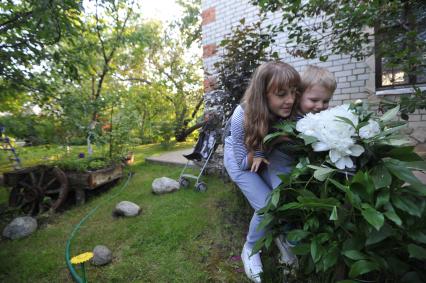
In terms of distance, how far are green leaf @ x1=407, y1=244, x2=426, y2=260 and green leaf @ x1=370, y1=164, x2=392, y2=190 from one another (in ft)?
0.65

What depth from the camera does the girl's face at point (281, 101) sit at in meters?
1.52

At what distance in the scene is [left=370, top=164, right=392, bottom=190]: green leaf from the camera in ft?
2.57

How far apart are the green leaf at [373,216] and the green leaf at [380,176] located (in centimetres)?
7

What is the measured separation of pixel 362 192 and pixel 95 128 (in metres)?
2.76

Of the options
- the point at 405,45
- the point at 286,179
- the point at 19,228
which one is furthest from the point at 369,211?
the point at 19,228

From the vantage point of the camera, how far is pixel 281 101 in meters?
1.53

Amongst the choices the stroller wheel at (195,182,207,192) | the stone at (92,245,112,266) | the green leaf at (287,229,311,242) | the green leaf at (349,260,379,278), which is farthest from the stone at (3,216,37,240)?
the green leaf at (349,260,379,278)

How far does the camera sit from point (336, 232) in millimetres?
934

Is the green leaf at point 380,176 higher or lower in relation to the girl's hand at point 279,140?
lower

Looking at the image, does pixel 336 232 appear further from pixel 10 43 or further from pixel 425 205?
pixel 10 43

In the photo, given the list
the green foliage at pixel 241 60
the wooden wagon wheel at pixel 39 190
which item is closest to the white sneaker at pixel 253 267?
the green foliage at pixel 241 60

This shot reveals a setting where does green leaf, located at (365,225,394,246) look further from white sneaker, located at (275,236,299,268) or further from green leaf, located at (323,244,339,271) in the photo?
white sneaker, located at (275,236,299,268)

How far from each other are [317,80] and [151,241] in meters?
2.03

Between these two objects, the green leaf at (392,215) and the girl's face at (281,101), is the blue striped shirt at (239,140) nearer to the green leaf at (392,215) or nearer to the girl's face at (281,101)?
the girl's face at (281,101)
